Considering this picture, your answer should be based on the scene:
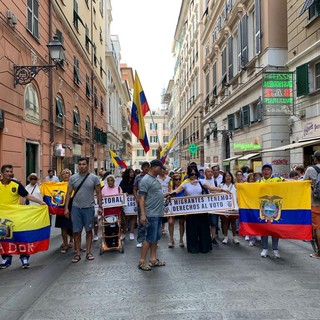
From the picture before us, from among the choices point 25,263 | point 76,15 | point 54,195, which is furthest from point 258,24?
point 25,263

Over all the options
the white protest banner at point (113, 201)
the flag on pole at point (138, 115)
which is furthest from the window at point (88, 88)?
the white protest banner at point (113, 201)

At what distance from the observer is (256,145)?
18.2 metres

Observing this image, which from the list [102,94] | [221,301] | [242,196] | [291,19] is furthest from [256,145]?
[102,94]

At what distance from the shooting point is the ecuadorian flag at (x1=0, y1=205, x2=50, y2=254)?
618 cm

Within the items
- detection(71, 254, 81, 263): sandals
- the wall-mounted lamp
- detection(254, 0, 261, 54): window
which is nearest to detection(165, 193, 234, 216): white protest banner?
detection(71, 254, 81, 263): sandals

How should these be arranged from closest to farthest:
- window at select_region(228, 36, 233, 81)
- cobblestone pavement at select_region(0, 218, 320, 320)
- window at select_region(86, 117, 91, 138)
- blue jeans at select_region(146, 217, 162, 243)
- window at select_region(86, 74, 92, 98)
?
cobblestone pavement at select_region(0, 218, 320, 320)
blue jeans at select_region(146, 217, 162, 243)
window at select_region(228, 36, 233, 81)
window at select_region(86, 74, 92, 98)
window at select_region(86, 117, 91, 138)

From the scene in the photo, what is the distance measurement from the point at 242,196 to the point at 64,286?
11.8 feet

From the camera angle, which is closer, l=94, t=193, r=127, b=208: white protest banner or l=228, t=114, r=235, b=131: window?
l=94, t=193, r=127, b=208: white protest banner

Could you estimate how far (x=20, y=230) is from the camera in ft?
20.4

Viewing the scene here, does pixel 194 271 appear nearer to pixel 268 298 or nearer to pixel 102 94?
pixel 268 298

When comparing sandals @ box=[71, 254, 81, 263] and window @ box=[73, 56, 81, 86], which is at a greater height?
window @ box=[73, 56, 81, 86]

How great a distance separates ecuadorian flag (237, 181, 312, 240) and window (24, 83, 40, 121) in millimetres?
8873

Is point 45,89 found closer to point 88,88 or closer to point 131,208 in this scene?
point 131,208

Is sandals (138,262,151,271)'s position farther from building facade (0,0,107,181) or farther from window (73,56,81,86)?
window (73,56,81,86)
